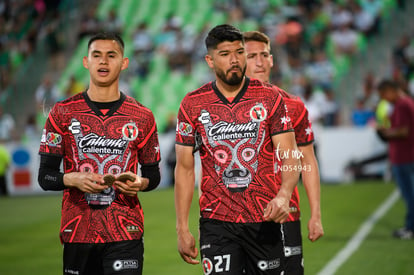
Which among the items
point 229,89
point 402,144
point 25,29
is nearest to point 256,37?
point 229,89

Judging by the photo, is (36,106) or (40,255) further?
(36,106)

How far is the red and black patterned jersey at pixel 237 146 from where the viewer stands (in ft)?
16.9

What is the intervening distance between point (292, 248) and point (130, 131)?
174 centimetres

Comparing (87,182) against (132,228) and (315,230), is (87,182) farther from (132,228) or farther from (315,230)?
(315,230)

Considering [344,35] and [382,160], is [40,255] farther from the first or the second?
[344,35]

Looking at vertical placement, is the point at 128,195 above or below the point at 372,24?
below

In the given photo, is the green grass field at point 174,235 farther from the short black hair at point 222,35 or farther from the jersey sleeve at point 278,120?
the short black hair at point 222,35

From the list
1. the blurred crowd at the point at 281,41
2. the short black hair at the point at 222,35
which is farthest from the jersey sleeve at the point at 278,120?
the blurred crowd at the point at 281,41

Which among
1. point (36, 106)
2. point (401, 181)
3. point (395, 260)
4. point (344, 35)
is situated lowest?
point (395, 260)

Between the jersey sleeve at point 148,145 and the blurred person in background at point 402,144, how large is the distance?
7.16 meters

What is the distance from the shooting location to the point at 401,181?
39.3 ft

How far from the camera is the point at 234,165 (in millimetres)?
5148

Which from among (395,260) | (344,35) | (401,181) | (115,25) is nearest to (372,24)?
(344,35)

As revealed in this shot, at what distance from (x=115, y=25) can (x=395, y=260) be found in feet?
68.3
